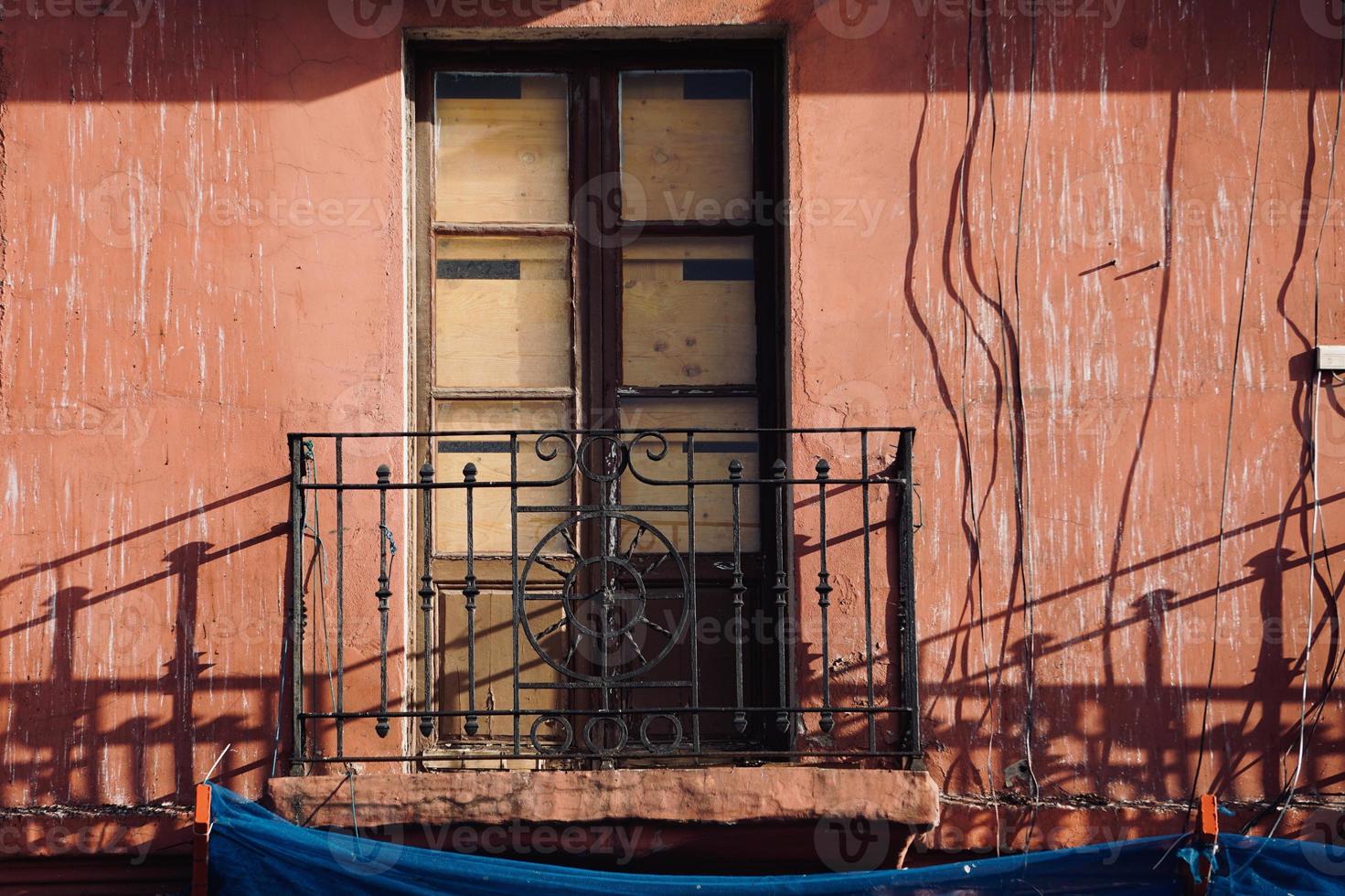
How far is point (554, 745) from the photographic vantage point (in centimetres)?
472

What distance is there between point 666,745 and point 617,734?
0.17m

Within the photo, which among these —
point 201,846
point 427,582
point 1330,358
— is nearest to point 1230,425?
point 1330,358

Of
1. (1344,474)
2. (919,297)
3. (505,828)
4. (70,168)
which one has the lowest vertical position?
(505,828)

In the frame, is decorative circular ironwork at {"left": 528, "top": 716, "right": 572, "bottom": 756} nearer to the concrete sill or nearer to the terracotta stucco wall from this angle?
the concrete sill

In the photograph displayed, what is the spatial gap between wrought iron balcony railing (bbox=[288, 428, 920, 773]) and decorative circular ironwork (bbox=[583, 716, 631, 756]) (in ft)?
0.07

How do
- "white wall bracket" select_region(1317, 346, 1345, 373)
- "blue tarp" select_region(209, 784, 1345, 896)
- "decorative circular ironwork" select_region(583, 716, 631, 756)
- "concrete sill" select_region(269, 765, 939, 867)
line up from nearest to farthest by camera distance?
"blue tarp" select_region(209, 784, 1345, 896)
"concrete sill" select_region(269, 765, 939, 867)
"decorative circular ironwork" select_region(583, 716, 631, 756)
"white wall bracket" select_region(1317, 346, 1345, 373)

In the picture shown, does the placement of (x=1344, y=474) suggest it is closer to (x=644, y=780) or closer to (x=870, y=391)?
(x=870, y=391)

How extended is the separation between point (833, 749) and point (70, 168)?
3.34 metres

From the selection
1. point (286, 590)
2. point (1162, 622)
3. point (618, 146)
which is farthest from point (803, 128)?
point (286, 590)

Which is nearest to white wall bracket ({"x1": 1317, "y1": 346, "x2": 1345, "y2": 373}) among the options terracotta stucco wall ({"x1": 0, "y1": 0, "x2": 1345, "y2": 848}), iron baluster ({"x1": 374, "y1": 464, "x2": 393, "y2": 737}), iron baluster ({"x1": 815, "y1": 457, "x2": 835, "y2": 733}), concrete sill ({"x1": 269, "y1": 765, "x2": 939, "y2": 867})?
terracotta stucco wall ({"x1": 0, "y1": 0, "x2": 1345, "y2": 848})

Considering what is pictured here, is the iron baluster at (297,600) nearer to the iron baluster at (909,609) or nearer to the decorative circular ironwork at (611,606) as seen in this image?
the decorative circular ironwork at (611,606)

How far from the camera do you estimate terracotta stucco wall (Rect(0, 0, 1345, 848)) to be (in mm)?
4594

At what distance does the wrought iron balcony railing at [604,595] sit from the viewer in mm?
4449

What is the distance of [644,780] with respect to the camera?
4.25 meters
